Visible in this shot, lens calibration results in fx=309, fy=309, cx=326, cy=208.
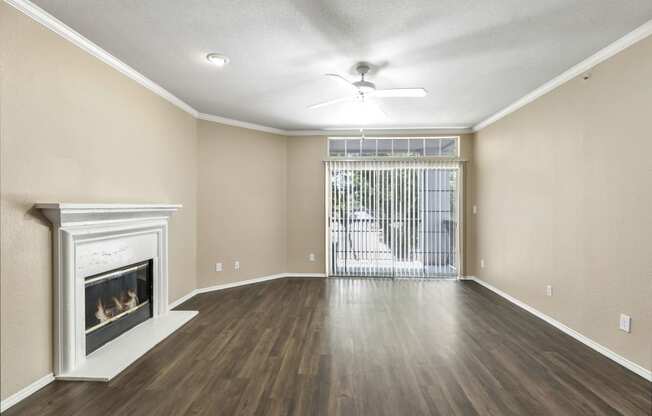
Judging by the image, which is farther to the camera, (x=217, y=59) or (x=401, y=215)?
(x=401, y=215)

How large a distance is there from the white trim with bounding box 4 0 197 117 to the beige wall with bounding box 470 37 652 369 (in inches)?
178

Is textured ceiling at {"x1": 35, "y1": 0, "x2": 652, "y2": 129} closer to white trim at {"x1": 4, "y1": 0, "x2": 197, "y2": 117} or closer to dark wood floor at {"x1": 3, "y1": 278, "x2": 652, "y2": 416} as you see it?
white trim at {"x1": 4, "y1": 0, "x2": 197, "y2": 117}

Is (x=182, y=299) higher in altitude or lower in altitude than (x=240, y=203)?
lower

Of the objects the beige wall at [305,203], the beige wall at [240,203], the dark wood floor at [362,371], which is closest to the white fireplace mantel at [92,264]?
the dark wood floor at [362,371]

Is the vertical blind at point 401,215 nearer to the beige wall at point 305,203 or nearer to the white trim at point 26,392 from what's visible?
the beige wall at point 305,203

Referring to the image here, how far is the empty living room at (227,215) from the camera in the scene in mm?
2133

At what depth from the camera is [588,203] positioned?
297 centimetres

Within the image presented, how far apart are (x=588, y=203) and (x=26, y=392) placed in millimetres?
4841

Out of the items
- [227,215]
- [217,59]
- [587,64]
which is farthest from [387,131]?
[217,59]

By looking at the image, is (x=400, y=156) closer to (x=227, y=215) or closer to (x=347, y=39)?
(x=227, y=215)

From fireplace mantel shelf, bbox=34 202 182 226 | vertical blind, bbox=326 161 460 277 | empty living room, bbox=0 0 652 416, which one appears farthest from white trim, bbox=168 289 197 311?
vertical blind, bbox=326 161 460 277

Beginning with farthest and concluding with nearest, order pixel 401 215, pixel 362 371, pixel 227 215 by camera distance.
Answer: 1. pixel 401 215
2. pixel 227 215
3. pixel 362 371

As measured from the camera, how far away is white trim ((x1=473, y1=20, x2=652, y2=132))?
2416 millimetres

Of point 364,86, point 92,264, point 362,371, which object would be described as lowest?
point 362,371
